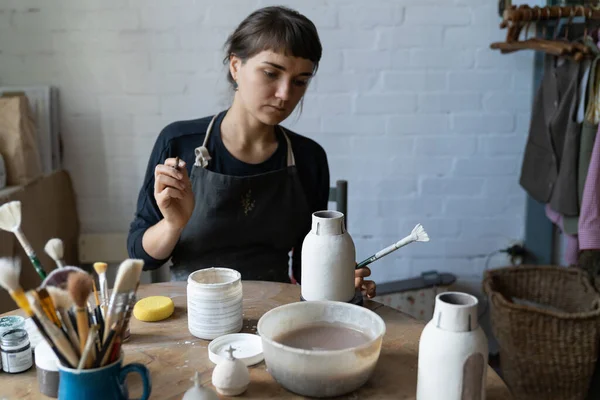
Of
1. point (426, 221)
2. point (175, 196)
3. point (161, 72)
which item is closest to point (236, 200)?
point (175, 196)

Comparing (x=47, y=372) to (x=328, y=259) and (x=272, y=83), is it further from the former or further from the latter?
(x=272, y=83)

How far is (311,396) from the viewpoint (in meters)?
0.87

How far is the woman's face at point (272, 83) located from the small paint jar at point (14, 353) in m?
0.78

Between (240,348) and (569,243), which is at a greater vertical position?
(240,348)

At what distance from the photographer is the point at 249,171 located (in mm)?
1568

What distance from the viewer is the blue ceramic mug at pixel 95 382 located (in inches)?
28.2

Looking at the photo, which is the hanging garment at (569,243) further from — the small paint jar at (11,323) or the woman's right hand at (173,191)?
the small paint jar at (11,323)

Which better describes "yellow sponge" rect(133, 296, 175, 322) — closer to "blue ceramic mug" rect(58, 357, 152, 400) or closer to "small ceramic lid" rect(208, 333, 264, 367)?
"small ceramic lid" rect(208, 333, 264, 367)

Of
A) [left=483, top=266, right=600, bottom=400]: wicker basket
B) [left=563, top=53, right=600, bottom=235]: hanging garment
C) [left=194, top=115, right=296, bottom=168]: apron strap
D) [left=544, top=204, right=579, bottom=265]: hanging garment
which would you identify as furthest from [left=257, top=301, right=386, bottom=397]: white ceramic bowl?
[left=544, top=204, right=579, bottom=265]: hanging garment

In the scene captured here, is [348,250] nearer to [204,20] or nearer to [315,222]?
[315,222]

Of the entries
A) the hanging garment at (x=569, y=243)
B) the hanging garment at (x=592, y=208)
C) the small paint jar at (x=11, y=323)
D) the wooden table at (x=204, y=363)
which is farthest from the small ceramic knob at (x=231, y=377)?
the hanging garment at (x=569, y=243)

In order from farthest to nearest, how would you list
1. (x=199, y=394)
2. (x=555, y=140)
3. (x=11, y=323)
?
(x=555, y=140), (x=11, y=323), (x=199, y=394)

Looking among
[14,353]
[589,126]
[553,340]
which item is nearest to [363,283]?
[14,353]

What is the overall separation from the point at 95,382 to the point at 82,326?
8cm
